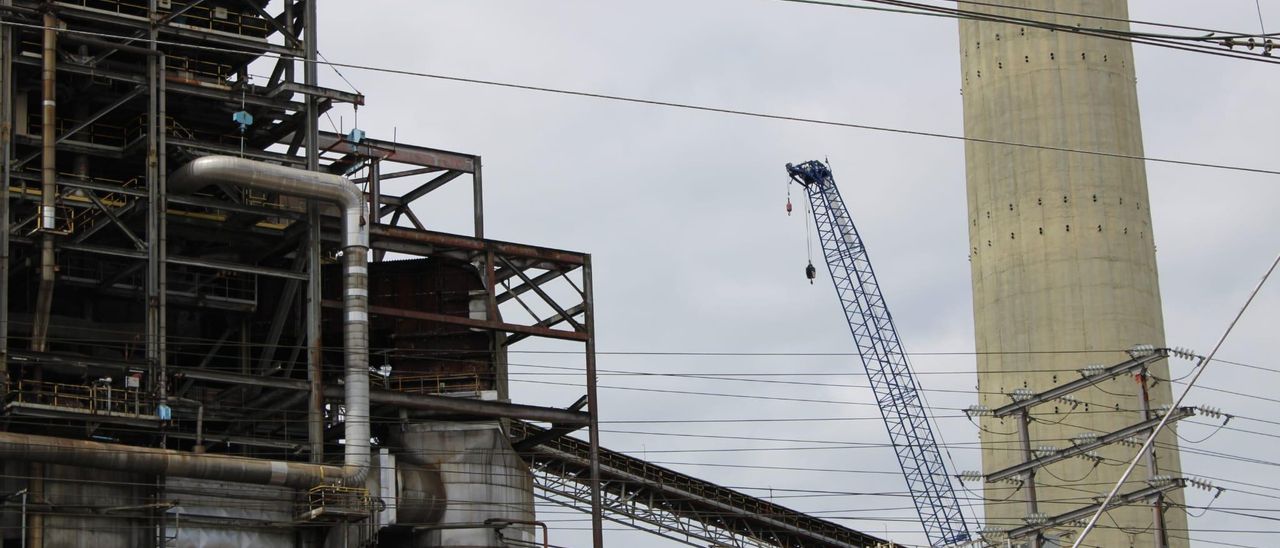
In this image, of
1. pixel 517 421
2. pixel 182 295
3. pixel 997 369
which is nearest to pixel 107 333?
pixel 182 295

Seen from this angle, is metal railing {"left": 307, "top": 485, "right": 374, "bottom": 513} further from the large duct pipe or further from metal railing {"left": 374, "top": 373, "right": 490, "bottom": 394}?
metal railing {"left": 374, "top": 373, "right": 490, "bottom": 394}

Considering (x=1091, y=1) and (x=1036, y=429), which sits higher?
(x=1091, y=1)

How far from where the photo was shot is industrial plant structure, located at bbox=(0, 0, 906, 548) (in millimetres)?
61844

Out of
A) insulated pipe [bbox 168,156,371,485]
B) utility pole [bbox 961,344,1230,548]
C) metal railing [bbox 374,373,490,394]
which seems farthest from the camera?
metal railing [bbox 374,373,490,394]

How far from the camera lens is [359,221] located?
67188 millimetres

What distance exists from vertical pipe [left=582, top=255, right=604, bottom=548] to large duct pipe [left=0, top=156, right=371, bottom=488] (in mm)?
8787

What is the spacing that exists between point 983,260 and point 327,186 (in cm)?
6183

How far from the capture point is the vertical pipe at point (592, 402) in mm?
69625

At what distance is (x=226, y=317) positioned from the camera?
227 feet

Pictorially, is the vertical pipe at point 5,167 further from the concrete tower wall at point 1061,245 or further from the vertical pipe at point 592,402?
the concrete tower wall at point 1061,245

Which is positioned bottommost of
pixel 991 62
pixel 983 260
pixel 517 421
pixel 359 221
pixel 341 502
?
pixel 341 502

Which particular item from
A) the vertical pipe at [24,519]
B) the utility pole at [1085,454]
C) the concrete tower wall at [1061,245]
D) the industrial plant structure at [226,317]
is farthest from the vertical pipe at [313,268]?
the concrete tower wall at [1061,245]

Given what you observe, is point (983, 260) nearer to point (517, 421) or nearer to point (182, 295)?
point (517, 421)

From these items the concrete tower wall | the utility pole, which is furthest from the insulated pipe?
the concrete tower wall
